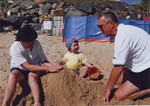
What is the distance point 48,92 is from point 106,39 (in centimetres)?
941

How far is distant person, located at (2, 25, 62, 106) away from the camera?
496 centimetres

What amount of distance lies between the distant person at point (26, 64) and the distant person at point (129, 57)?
0.96 meters

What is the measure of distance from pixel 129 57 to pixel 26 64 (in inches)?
57.4

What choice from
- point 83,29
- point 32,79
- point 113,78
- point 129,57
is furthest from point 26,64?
point 83,29

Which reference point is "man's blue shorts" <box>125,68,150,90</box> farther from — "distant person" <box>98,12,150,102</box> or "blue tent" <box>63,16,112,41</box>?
"blue tent" <box>63,16,112,41</box>

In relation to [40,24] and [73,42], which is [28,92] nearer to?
[73,42]

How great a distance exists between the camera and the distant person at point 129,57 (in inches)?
181

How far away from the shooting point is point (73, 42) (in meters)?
6.93

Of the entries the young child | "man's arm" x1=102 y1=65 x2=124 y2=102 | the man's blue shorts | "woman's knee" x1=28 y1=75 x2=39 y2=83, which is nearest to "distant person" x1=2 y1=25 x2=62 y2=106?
"woman's knee" x1=28 y1=75 x2=39 y2=83

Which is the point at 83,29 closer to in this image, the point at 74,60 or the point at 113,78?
the point at 74,60

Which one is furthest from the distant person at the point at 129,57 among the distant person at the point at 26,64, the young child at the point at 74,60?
the young child at the point at 74,60

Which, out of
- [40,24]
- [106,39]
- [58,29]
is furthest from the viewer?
[40,24]

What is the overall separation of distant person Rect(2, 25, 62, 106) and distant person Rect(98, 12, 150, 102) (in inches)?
37.8

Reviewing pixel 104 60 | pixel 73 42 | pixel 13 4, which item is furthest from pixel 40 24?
pixel 73 42
